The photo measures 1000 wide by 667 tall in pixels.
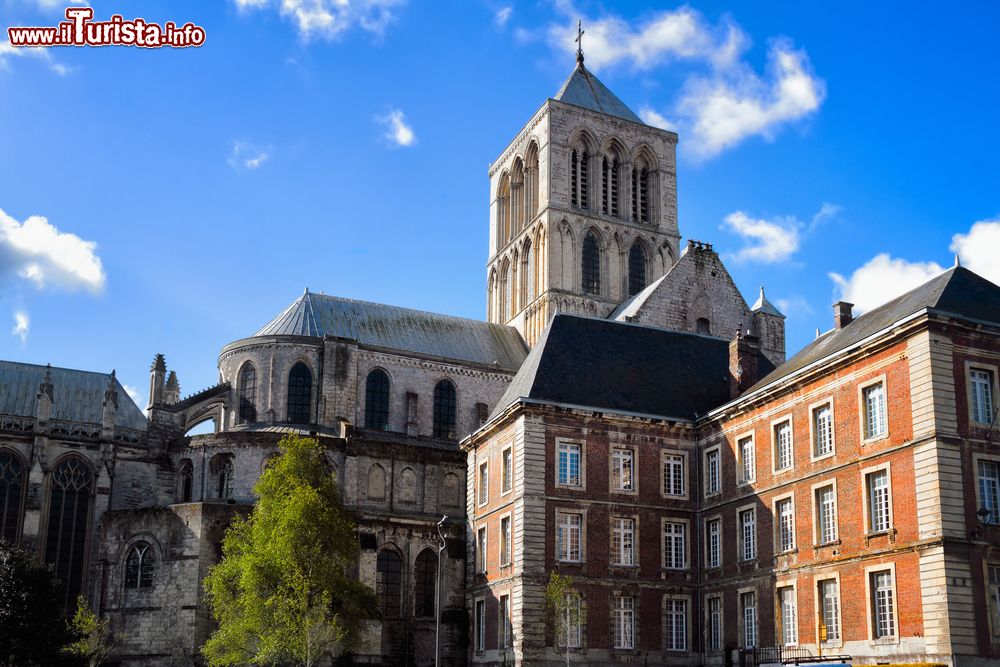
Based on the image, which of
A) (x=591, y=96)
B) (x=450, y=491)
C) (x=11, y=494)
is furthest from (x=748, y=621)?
(x=591, y=96)

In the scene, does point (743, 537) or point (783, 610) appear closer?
point (783, 610)

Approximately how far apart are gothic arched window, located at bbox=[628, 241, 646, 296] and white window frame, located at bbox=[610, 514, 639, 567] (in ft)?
85.9

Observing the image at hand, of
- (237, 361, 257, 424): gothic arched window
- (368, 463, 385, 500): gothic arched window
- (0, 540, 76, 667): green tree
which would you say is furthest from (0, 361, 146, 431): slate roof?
(0, 540, 76, 667): green tree

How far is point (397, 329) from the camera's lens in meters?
56.4

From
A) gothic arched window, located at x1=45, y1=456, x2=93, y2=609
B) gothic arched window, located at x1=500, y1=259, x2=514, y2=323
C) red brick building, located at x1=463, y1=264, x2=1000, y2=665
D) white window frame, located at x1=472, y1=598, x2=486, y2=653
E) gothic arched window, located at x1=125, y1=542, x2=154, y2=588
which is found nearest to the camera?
red brick building, located at x1=463, y1=264, x2=1000, y2=665

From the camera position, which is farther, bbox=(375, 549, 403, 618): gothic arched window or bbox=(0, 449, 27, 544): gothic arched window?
bbox=(0, 449, 27, 544): gothic arched window

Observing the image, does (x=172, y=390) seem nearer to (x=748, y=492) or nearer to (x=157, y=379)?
(x=157, y=379)

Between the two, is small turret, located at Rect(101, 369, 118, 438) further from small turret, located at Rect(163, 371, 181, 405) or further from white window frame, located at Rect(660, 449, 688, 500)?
white window frame, located at Rect(660, 449, 688, 500)

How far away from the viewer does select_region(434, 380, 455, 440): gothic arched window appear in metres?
54.1

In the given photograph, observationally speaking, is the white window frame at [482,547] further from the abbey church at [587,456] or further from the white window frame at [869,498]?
the white window frame at [869,498]

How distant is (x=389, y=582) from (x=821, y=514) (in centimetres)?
1912

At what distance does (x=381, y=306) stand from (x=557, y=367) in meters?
20.1

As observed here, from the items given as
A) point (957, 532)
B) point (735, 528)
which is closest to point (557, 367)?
point (735, 528)

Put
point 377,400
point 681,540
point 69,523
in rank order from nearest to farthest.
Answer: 1. point 681,540
2. point 69,523
3. point 377,400
